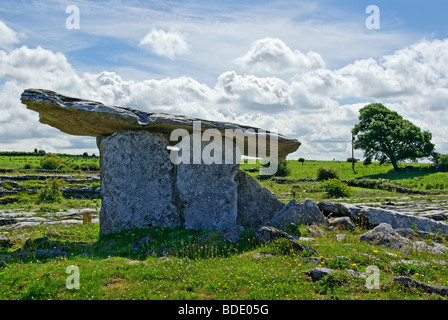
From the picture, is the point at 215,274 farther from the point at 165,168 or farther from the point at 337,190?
the point at 337,190

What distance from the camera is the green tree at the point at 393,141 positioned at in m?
60.7

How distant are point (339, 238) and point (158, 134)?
8304mm

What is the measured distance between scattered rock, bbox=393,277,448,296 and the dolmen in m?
8.35

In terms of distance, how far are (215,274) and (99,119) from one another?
8380 millimetres

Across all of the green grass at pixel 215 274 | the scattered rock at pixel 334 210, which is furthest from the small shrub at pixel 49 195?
the scattered rock at pixel 334 210

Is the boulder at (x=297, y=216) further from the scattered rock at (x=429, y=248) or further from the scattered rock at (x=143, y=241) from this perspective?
the scattered rock at (x=143, y=241)

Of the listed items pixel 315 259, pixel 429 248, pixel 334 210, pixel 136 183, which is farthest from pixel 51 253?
pixel 429 248

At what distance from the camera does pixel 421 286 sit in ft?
26.5

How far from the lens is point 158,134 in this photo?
53.4 ft

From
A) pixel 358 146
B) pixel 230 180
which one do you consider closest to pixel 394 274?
pixel 230 180

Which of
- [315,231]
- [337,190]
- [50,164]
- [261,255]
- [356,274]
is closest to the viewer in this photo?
[356,274]

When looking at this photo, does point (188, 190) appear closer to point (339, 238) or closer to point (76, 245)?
point (76, 245)

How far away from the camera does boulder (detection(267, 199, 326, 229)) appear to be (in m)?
14.4

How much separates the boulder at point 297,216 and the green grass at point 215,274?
2.26 m
